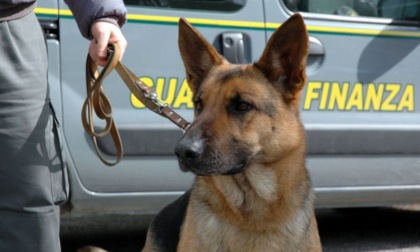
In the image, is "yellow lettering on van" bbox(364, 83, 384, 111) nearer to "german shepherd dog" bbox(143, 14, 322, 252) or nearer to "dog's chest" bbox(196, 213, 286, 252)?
"german shepherd dog" bbox(143, 14, 322, 252)

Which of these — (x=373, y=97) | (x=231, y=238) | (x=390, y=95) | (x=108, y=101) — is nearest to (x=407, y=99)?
(x=390, y=95)

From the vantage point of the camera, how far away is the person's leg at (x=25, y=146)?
8.23ft

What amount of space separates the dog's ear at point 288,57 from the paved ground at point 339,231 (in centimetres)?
234

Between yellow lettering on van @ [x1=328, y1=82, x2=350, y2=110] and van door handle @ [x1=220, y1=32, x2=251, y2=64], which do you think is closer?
van door handle @ [x1=220, y1=32, x2=251, y2=64]

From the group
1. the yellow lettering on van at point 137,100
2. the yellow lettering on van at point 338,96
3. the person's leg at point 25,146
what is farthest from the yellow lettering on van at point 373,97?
the person's leg at point 25,146

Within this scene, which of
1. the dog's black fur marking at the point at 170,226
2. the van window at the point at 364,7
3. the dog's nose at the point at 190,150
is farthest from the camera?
the van window at the point at 364,7

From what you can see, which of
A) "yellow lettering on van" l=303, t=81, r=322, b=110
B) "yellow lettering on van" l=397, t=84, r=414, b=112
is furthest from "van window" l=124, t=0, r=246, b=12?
"yellow lettering on van" l=397, t=84, r=414, b=112

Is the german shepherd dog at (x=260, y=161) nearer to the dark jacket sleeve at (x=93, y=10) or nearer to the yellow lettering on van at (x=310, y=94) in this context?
the dark jacket sleeve at (x=93, y=10)

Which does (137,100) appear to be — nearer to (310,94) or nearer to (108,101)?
(310,94)

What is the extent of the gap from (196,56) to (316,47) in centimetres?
141

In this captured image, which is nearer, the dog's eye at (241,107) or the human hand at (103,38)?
the human hand at (103,38)

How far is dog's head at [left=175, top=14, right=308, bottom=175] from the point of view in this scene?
293 cm

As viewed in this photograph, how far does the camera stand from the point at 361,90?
4.73m

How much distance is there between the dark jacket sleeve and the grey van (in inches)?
58.9
